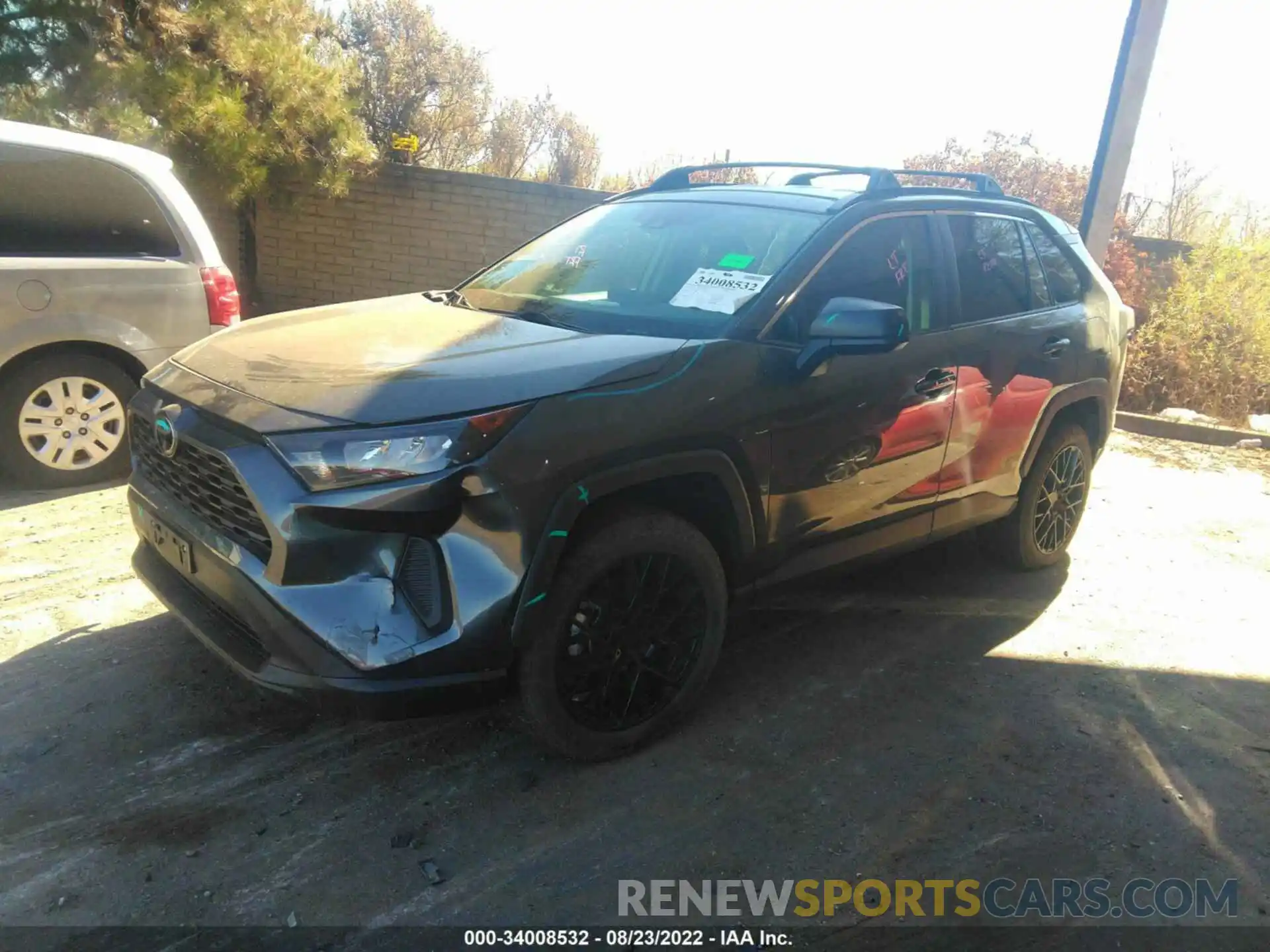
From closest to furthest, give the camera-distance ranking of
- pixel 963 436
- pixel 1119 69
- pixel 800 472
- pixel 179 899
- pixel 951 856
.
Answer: pixel 179 899 < pixel 951 856 < pixel 800 472 < pixel 963 436 < pixel 1119 69

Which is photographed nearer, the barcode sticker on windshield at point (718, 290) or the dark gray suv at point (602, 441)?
the dark gray suv at point (602, 441)

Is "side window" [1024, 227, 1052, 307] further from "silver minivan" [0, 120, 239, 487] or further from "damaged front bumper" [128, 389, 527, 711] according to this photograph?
"silver minivan" [0, 120, 239, 487]

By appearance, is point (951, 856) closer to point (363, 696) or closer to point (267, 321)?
point (363, 696)

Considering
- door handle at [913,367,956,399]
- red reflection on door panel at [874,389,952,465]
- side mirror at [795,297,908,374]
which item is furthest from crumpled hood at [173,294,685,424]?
door handle at [913,367,956,399]

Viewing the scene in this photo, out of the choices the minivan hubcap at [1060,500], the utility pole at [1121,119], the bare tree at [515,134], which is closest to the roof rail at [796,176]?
the minivan hubcap at [1060,500]

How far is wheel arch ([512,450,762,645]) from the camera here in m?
2.62

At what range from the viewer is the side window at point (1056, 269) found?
14.9ft

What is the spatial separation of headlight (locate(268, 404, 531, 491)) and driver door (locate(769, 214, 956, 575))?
44.9 inches

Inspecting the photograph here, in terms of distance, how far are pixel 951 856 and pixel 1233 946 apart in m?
0.72

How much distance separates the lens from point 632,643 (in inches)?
116

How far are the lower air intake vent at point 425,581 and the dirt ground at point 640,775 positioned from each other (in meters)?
0.35

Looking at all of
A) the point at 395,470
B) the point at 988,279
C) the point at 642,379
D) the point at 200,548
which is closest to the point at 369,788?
the point at 200,548

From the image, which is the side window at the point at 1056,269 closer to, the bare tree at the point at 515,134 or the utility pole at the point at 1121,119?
the utility pole at the point at 1121,119

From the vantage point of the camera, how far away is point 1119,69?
834 cm
